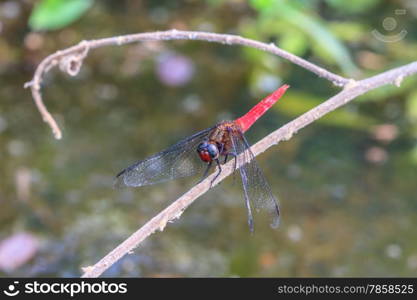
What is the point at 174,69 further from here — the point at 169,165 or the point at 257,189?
the point at 257,189

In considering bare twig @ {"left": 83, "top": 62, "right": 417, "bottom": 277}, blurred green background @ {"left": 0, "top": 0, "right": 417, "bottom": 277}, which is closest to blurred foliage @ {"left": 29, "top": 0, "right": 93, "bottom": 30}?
blurred green background @ {"left": 0, "top": 0, "right": 417, "bottom": 277}

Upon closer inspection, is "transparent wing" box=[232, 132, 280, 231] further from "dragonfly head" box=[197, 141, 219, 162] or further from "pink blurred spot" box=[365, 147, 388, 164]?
"pink blurred spot" box=[365, 147, 388, 164]

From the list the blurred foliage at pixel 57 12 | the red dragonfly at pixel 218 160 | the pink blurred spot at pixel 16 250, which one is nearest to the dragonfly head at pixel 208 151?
the red dragonfly at pixel 218 160

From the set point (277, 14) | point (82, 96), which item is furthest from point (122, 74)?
point (277, 14)

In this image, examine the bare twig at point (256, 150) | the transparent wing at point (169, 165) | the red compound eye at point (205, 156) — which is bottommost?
the bare twig at point (256, 150)

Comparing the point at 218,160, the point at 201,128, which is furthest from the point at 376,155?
the point at 218,160

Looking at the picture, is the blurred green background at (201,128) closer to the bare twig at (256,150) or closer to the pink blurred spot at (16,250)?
the pink blurred spot at (16,250)
